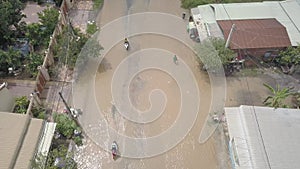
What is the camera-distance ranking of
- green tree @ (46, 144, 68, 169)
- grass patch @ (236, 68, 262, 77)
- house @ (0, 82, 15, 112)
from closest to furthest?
1. green tree @ (46, 144, 68, 169)
2. house @ (0, 82, 15, 112)
3. grass patch @ (236, 68, 262, 77)

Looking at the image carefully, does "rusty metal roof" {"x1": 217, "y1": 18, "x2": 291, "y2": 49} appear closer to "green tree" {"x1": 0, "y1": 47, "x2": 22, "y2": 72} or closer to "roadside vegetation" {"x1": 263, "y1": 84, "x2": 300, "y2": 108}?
"roadside vegetation" {"x1": 263, "y1": 84, "x2": 300, "y2": 108}

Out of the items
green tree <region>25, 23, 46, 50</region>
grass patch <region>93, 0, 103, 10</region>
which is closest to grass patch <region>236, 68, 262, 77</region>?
grass patch <region>93, 0, 103, 10</region>

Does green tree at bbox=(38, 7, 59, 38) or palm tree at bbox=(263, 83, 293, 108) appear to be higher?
green tree at bbox=(38, 7, 59, 38)

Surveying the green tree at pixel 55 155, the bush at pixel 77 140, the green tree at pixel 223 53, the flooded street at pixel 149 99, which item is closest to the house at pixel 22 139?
the green tree at pixel 55 155

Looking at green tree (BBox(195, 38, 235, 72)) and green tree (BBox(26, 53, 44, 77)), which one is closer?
green tree (BBox(26, 53, 44, 77))

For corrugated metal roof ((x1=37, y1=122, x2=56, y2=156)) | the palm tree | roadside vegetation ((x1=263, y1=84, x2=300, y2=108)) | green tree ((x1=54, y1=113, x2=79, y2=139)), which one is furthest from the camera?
roadside vegetation ((x1=263, y1=84, x2=300, y2=108))

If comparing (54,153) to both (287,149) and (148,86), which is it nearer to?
(148,86)

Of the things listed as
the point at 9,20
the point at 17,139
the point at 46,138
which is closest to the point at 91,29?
the point at 9,20

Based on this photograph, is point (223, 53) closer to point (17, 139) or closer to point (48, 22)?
point (48, 22)
